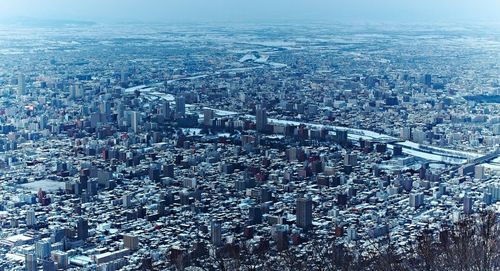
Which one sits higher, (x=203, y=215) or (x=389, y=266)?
(x=389, y=266)

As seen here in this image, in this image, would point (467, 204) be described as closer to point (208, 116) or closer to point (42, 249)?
point (42, 249)

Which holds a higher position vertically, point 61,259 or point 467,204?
point 467,204

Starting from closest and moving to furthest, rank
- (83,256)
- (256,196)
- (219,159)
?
(83,256), (256,196), (219,159)

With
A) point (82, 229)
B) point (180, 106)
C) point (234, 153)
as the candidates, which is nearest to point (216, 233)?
point (82, 229)

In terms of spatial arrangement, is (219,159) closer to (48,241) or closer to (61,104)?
(48,241)

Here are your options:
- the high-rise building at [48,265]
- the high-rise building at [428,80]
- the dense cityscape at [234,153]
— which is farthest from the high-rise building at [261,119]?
the high-rise building at [48,265]

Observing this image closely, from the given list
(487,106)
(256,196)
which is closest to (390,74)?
(487,106)

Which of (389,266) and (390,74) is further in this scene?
(390,74)
